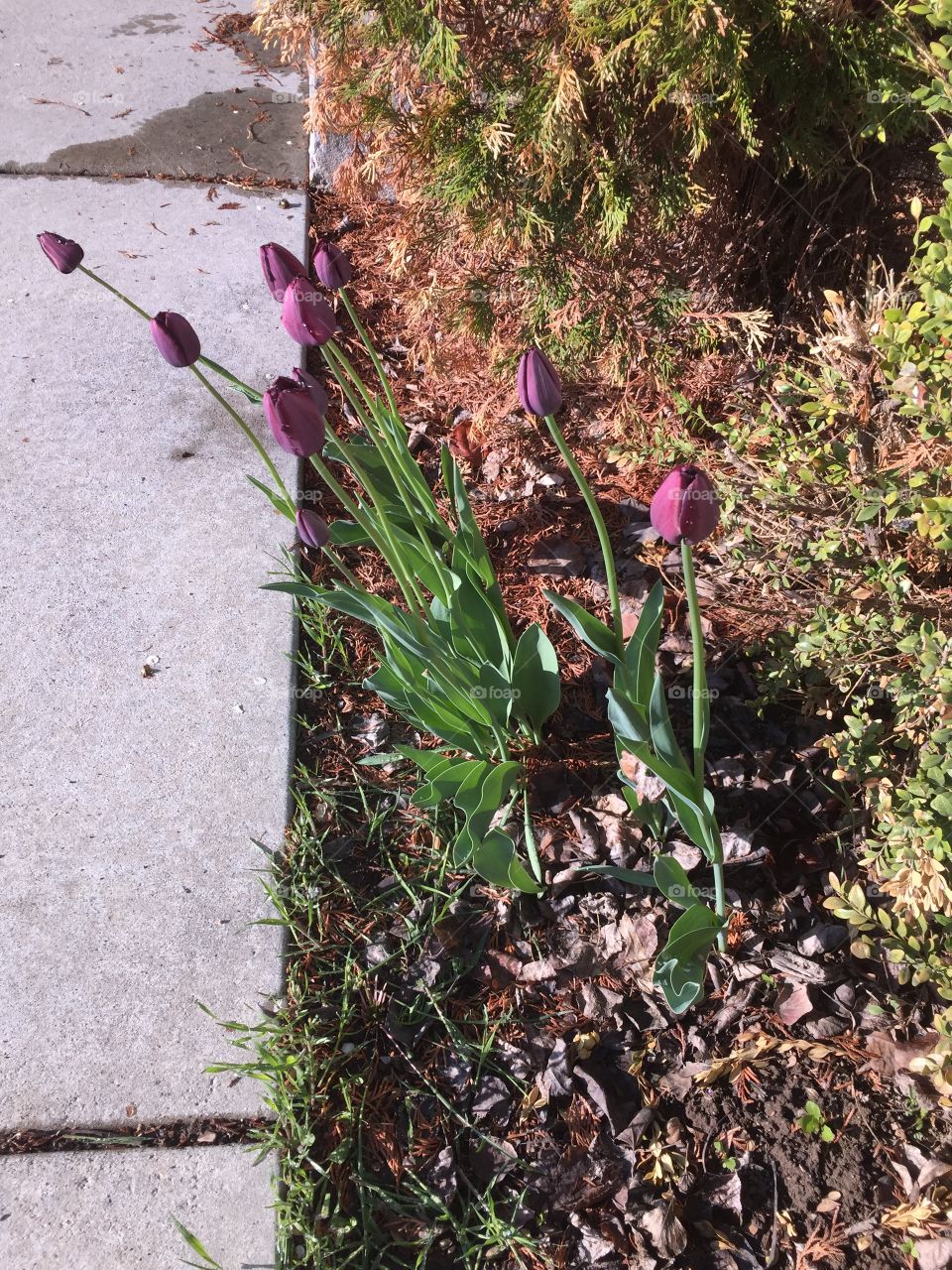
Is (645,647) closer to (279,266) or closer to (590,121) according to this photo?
(279,266)

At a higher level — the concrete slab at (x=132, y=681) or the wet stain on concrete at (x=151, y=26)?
the wet stain on concrete at (x=151, y=26)

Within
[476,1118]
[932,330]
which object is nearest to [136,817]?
[476,1118]

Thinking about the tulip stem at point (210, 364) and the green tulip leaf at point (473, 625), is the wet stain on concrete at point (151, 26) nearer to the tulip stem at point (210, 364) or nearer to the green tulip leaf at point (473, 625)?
the tulip stem at point (210, 364)

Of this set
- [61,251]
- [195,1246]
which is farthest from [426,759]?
[61,251]

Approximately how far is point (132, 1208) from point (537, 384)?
5.24 feet

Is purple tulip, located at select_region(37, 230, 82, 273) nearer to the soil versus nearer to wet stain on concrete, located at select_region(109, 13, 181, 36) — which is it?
the soil

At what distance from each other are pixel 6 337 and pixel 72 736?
5.56ft

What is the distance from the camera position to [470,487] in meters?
2.92

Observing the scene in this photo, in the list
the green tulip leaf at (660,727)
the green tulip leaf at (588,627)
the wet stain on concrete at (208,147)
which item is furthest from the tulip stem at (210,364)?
the wet stain on concrete at (208,147)

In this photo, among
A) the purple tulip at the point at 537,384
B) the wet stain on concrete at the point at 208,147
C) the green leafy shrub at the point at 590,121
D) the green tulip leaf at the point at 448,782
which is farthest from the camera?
the wet stain on concrete at the point at 208,147

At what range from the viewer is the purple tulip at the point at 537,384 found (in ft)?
4.76

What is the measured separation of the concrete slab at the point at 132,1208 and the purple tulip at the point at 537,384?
1432 millimetres

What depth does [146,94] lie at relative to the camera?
441 centimetres

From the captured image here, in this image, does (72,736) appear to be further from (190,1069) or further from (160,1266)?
(160,1266)
